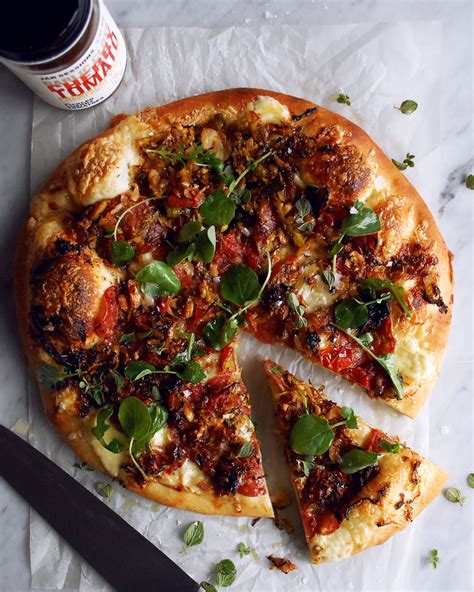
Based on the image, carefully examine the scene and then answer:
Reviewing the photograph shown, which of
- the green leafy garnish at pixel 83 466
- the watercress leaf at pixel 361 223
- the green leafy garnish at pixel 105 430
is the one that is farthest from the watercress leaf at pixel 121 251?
the green leafy garnish at pixel 83 466

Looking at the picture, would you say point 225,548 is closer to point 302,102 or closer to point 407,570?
point 407,570

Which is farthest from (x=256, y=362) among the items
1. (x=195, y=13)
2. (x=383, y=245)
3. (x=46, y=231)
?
(x=195, y=13)

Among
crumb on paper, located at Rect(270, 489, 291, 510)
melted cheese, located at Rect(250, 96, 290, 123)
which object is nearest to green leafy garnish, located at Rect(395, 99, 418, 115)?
melted cheese, located at Rect(250, 96, 290, 123)

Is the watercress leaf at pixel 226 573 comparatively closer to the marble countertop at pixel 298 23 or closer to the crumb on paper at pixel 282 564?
the crumb on paper at pixel 282 564

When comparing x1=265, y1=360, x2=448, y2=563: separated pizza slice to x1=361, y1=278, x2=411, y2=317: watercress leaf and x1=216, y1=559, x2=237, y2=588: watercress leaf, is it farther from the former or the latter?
x1=361, y1=278, x2=411, y2=317: watercress leaf

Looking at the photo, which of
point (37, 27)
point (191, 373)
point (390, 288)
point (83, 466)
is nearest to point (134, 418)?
point (191, 373)

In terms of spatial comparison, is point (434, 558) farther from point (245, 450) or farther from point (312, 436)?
point (245, 450)

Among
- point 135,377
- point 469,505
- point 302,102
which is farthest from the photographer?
point 469,505
